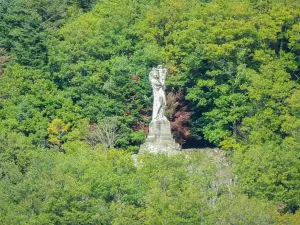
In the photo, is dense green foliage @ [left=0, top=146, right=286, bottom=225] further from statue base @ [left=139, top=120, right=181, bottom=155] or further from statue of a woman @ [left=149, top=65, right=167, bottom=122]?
statue of a woman @ [left=149, top=65, right=167, bottom=122]

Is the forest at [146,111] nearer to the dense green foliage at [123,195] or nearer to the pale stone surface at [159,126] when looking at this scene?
the dense green foliage at [123,195]

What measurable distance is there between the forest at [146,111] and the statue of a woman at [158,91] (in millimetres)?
2723

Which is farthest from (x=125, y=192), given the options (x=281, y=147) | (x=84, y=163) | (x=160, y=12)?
(x=160, y=12)

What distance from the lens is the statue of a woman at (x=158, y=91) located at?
97750 millimetres

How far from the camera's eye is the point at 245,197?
90188 mm

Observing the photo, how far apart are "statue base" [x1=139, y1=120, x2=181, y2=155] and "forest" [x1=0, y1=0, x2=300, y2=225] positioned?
1.08m

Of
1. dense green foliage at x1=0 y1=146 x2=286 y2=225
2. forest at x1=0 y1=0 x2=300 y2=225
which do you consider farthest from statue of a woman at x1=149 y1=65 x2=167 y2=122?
dense green foliage at x1=0 y1=146 x2=286 y2=225

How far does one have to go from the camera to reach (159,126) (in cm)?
9725

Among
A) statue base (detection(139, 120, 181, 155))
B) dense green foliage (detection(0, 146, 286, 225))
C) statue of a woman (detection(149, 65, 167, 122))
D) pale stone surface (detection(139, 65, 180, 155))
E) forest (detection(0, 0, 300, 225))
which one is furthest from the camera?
statue of a woman (detection(149, 65, 167, 122))

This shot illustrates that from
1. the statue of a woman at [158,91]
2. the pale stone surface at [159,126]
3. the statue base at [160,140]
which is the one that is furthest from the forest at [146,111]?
the statue of a woman at [158,91]

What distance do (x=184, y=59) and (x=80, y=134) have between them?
6.98 m

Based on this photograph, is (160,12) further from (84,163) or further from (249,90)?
(84,163)

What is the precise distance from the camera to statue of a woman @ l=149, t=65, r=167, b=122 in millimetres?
97750

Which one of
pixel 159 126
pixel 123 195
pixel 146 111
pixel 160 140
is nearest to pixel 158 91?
pixel 159 126
